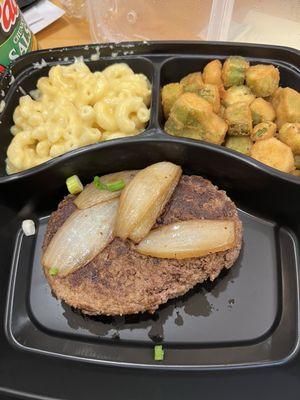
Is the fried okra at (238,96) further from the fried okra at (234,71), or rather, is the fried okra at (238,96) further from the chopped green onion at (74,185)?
the chopped green onion at (74,185)

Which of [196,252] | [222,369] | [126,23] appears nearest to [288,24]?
[126,23]

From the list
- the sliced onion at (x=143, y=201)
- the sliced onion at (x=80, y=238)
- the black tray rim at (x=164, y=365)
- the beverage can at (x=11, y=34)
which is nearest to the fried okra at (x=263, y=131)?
the sliced onion at (x=143, y=201)

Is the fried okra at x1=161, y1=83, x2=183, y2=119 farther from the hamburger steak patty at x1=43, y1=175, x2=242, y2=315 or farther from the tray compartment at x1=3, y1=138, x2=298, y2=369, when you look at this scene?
the hamburger steak patty at x1=43, y1=175, x2=242, y2=315

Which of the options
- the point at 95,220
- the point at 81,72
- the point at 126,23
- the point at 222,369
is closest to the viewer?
the point at 222,369

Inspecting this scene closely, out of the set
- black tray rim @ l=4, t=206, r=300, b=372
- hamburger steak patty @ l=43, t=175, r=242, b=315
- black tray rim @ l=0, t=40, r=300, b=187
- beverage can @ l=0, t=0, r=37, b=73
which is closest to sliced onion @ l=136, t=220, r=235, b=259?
hamburger steak patty @ l=43, t=175, r=242, b=315

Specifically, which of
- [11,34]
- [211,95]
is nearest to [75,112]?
[11,34]

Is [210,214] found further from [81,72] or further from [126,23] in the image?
[126,23]
